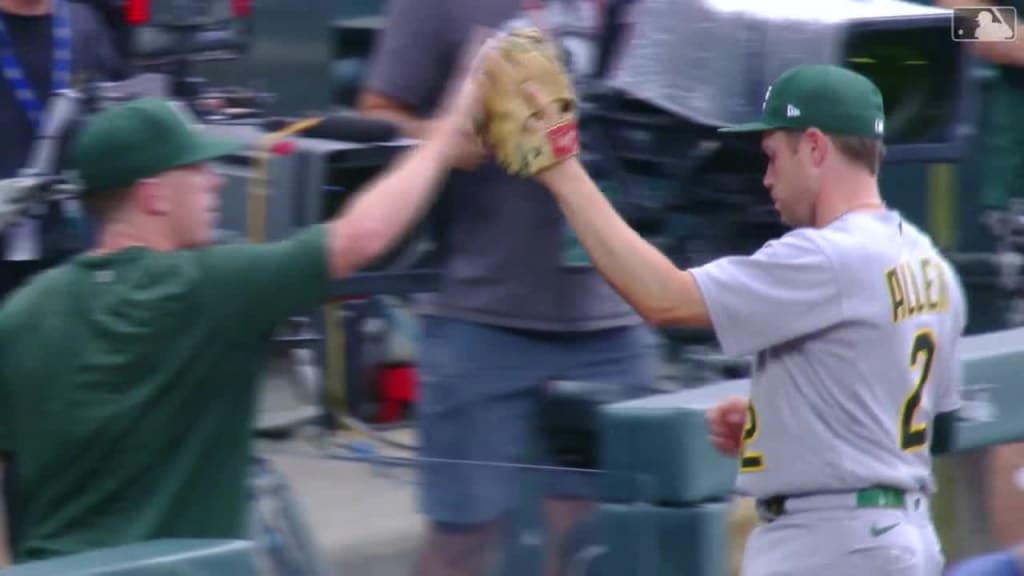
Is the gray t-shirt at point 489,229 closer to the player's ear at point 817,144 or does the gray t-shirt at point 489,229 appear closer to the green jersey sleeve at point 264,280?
the player's ear at point 817,144

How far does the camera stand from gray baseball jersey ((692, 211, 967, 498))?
3631 mm

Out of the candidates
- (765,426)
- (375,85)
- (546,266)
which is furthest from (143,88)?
(765,426)

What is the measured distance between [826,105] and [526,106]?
52 centimetres

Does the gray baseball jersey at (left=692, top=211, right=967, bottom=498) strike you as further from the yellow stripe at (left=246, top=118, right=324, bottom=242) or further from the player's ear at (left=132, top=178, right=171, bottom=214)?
the yellow stripe at (left=246, top=118, right=324, bottom=242)

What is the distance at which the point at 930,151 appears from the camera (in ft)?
17.2

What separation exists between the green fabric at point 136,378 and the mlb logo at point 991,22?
9.74ft

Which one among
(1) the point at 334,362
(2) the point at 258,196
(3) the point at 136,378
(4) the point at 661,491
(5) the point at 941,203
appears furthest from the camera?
(5) the point at 941,203

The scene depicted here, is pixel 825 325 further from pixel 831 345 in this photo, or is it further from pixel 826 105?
pixel 826 105

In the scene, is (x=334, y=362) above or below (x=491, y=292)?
below

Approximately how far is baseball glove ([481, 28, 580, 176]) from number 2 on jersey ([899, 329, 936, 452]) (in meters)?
0.69

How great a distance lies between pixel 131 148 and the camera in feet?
11.5

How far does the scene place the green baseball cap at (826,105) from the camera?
12.2 ft

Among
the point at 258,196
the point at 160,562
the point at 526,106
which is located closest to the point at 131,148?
the point at 526,106

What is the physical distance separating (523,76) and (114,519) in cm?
104
